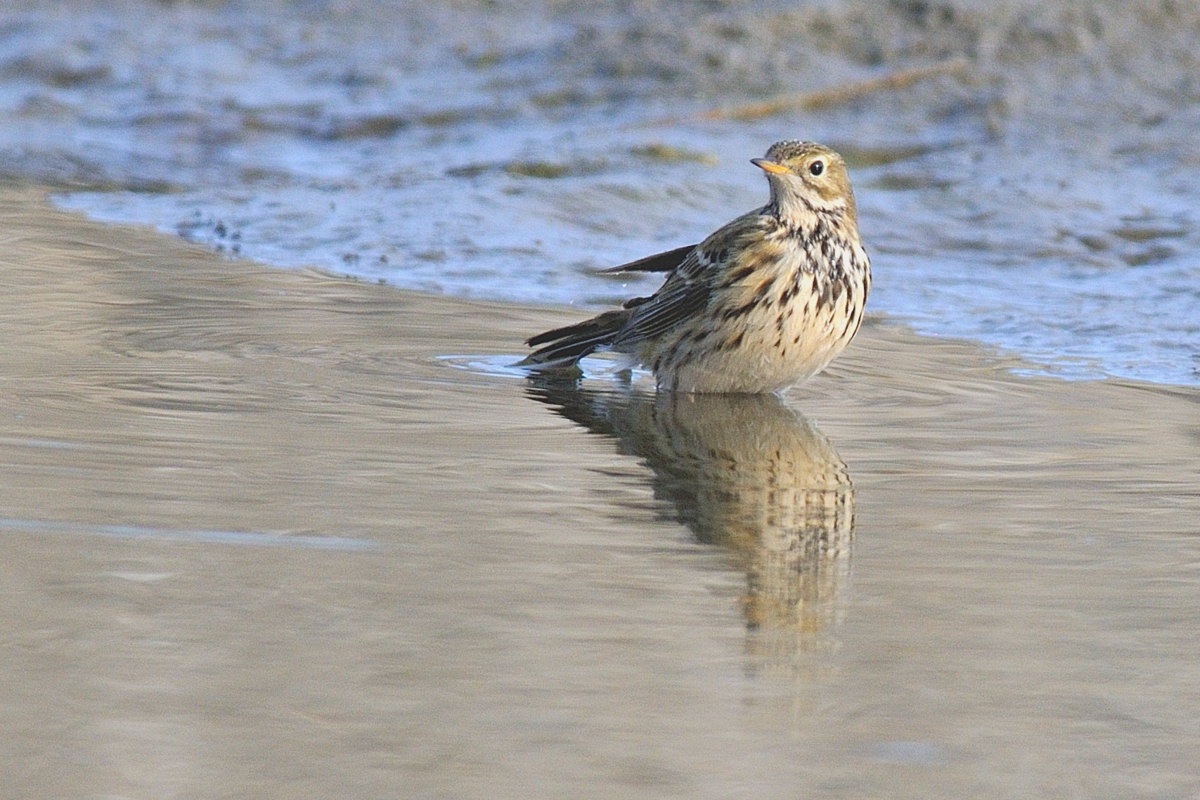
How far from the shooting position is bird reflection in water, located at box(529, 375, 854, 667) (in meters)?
4.03

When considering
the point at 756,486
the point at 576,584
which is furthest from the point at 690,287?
the point at 576,584

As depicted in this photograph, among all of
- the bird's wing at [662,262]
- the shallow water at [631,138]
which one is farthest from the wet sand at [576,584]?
the shallow water at [631,138]

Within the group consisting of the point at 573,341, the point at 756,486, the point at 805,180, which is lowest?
the point at 756,486

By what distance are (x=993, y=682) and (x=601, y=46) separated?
34.9 ft

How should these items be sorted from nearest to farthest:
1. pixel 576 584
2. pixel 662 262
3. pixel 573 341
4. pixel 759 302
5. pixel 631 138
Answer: pixel 576 584, pixel 759 302, pixel 573 341, pixel 662 262, pixel 631 138

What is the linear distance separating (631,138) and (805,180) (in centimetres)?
489

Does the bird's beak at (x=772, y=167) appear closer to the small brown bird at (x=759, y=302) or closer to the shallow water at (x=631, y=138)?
the small brown bird at (x=759, y=302)

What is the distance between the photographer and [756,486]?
17.0 feet

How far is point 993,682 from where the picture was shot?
3.63 meters

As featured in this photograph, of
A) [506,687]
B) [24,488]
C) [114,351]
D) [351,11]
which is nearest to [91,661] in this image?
[506,687]

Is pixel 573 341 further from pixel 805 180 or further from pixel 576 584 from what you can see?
pixel 576 584

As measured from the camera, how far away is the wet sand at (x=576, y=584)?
323cm

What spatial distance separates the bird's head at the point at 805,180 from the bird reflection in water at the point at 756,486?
29.9 inches

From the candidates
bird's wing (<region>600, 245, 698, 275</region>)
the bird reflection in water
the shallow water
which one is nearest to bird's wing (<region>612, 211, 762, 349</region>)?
bird's wing (<region>600, 245, 698, 275</region>)
